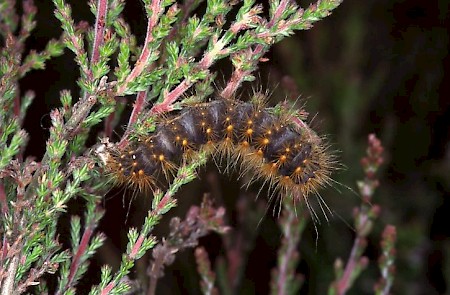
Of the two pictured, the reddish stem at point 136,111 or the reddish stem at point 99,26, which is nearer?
the reddish stem at point 99,26

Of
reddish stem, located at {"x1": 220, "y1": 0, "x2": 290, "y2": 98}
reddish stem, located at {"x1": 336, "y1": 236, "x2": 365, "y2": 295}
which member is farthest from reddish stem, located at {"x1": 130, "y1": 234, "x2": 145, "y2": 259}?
reddish stem, located at {"x1": 336, "y1": 236, "x2": 365, "y2": 295}

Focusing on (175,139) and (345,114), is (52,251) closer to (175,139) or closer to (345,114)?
(175,139)

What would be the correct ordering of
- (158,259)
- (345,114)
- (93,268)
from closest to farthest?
1. (158,259)
2. (93,268)
3. (345,114)

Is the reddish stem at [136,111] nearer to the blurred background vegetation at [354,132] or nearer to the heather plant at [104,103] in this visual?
the heather plant at [104,103]

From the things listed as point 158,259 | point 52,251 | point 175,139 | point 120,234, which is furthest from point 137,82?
point 120,234

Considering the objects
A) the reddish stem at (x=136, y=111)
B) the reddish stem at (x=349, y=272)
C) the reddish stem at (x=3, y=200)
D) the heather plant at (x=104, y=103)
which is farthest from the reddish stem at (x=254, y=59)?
the reddish stem at (x=349, y=272)

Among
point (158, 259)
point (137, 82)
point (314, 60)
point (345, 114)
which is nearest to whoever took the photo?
point (137, 82)

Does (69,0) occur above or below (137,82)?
→ below
